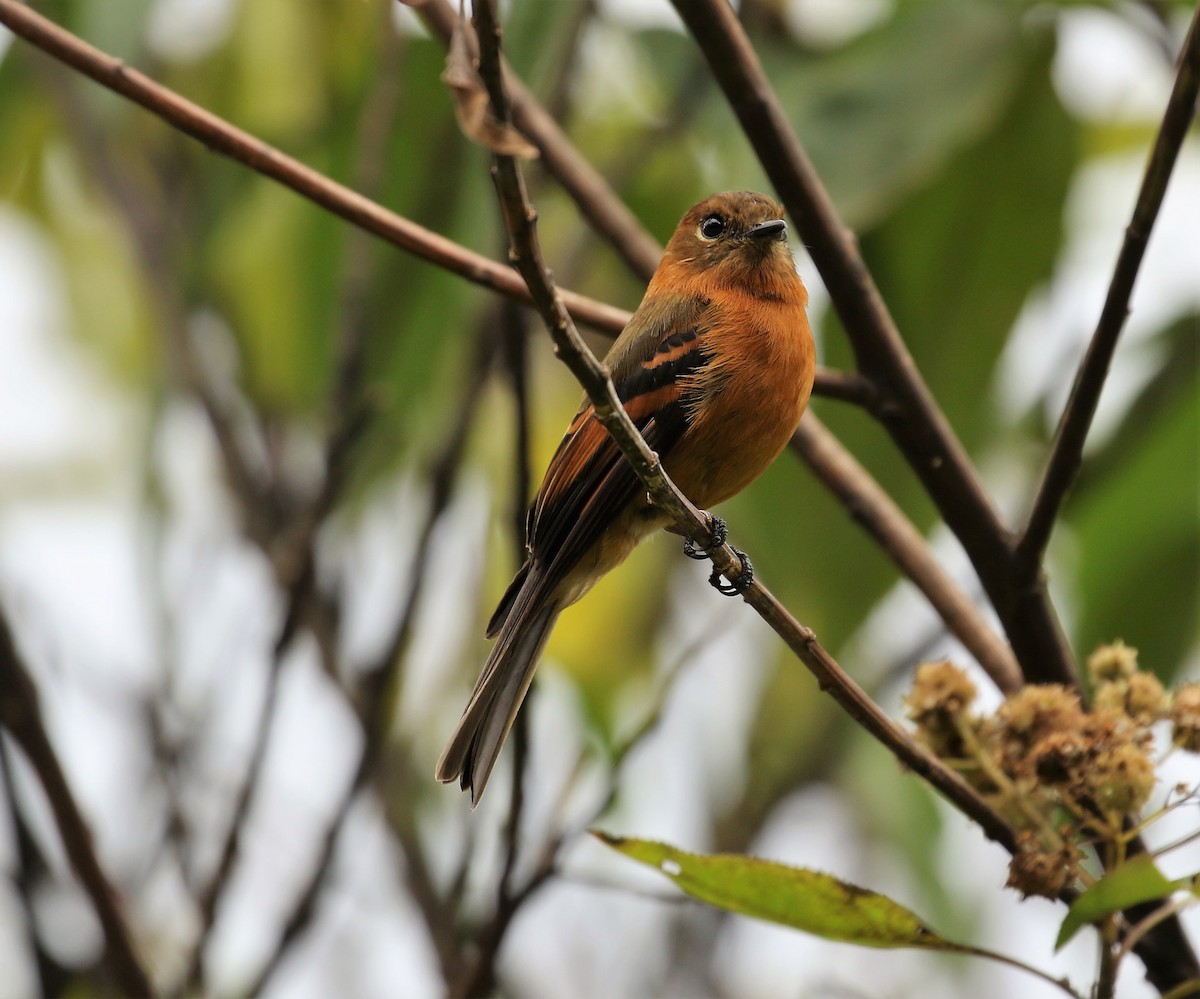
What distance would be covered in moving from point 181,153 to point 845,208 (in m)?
2.70

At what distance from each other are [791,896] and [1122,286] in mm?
1203

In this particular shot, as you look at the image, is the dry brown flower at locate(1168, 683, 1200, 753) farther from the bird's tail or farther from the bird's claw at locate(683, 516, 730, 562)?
the bird's tail

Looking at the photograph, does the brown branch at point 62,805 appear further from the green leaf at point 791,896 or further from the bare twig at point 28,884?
the green leaf at point 791,896

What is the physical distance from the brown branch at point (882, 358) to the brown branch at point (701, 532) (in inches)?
21.0

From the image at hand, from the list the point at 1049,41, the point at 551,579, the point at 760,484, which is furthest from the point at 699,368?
the point at 1049,41

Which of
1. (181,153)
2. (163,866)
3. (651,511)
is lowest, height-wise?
(163,866)

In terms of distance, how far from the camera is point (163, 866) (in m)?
4.54

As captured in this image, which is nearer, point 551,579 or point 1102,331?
point 1102,331

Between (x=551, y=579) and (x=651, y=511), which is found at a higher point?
(x=651, y=511)

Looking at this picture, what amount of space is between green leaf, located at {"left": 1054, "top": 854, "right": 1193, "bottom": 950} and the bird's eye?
233cm

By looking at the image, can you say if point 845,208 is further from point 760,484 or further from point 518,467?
point 518,467

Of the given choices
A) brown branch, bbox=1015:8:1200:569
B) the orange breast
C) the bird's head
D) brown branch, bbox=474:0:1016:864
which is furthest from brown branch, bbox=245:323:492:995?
brown branch, bbox=1015:8:1200:569

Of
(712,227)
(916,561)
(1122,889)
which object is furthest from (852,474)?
(1122,889)

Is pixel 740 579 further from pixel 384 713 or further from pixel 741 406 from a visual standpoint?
pixel 384 713
